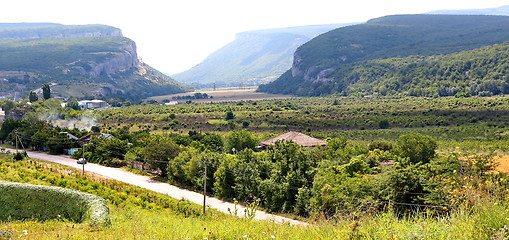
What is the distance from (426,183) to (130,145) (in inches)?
1806

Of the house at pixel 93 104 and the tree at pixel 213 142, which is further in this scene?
the house at pixel 93 104

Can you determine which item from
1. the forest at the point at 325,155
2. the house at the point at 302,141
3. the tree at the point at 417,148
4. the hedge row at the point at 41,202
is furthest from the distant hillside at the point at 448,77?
the hedge row at the point at 41,202

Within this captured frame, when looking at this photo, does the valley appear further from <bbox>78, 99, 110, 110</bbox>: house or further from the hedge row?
<bbox>78, 99, 110, 110</bbox>: house

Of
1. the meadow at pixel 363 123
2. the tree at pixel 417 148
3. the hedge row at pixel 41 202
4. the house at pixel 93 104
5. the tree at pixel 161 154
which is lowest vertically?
the house at pixel 93 104

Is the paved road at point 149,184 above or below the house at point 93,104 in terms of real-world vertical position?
above

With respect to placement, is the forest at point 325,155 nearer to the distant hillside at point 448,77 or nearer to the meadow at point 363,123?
the meadow at point 363,123

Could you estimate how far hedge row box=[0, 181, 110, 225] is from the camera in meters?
17.5

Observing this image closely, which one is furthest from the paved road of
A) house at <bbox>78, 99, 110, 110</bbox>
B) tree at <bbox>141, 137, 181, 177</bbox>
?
house at <bbox>78, 99, 110, 110</bbox>

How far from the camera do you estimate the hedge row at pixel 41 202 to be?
17.5 meters

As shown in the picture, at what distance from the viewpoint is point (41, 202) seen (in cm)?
1803

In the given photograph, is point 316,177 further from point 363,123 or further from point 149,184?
point 363,123

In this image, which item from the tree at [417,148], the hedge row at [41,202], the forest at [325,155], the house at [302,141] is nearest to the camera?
the hedge row at [41,202]

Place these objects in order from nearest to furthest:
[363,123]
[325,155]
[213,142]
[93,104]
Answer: [325,155], [213,142], [363,123], [93,104]

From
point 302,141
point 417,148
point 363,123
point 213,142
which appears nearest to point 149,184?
point 213,142
